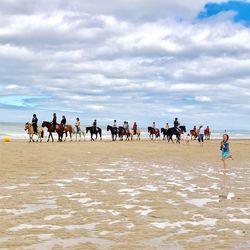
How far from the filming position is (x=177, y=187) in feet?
40.5

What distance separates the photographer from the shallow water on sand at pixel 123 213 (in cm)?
654

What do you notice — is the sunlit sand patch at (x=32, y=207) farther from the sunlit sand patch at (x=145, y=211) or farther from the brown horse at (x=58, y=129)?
the brown horse at (x=58, y=129)

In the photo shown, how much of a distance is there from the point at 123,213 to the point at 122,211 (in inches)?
7.7

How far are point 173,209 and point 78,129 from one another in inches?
1509

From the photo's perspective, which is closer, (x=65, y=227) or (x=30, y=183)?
(x=65, y=227)

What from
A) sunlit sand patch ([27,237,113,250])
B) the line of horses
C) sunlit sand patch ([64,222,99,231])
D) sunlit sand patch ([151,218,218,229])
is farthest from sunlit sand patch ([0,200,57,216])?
the line of horses

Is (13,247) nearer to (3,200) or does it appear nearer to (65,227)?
(65,227)

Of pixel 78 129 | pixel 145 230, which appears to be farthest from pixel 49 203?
pixel 78 129

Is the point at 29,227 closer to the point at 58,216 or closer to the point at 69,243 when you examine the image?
the point at 58,216

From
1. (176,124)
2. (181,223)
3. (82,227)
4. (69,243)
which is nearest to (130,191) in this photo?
(181,223)

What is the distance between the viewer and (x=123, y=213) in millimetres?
8562

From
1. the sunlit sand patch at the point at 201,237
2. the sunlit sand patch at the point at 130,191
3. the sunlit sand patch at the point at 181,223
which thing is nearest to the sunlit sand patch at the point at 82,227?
the sunlit sand patch at the point at 181,223

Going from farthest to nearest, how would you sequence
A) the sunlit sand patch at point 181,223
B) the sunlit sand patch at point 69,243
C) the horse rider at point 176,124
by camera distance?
the horse rider at point 176,124 → the sunlit sand patch at point 181,223 → the sunlit sand patch at point 69,243

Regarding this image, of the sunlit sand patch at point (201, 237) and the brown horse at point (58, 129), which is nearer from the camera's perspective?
the sunlit sand patch at point (201, 237)
